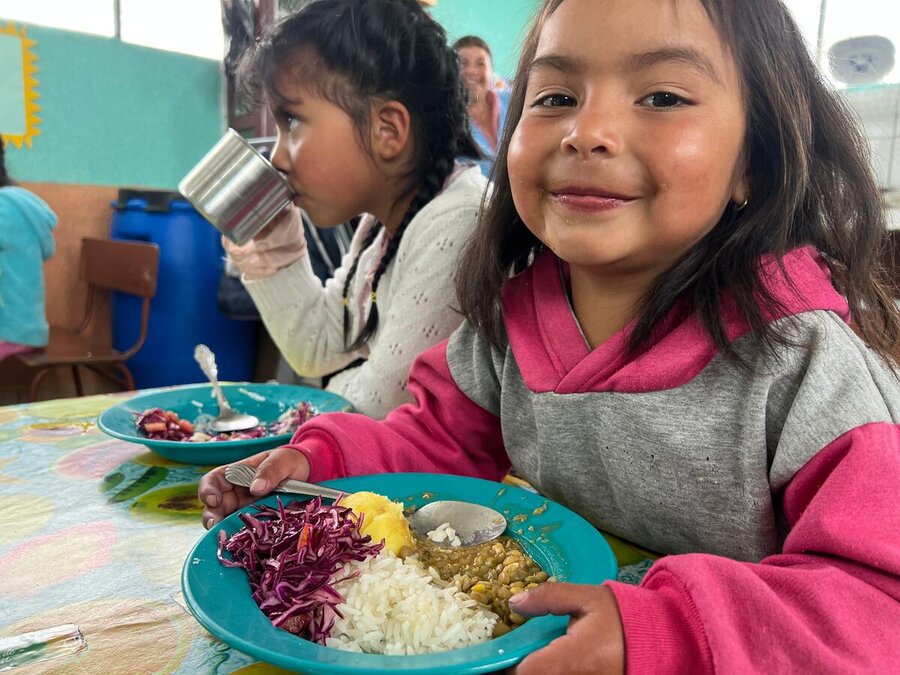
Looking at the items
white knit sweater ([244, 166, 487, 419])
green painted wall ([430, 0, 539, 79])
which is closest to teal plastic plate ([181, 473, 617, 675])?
white knit sweater ([244, 166, 487, 419])

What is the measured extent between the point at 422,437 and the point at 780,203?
493mm

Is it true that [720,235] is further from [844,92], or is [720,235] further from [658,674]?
[658,674]

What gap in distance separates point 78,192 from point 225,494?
332 cm

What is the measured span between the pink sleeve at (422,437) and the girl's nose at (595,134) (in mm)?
367

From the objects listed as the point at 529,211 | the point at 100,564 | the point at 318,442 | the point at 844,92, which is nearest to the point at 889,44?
the point at 844,92

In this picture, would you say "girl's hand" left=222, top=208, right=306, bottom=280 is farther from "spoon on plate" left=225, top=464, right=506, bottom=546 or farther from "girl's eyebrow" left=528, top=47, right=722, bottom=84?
"girl's eyebrow" left=528, top=47, right=722, bottom=84

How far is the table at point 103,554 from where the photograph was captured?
0.52 m

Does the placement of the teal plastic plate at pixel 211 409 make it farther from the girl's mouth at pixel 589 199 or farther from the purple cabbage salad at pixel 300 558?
the girl's mouth at pixel 589 199

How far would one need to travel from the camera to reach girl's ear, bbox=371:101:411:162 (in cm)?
129

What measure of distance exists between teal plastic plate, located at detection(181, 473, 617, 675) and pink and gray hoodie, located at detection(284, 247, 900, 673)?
7 centimetres

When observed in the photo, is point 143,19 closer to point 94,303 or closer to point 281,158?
point 94,303

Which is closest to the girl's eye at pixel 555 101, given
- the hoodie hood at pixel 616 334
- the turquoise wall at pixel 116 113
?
the hoodie hood at pixel 616 334

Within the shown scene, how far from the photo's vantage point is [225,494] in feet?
2.47

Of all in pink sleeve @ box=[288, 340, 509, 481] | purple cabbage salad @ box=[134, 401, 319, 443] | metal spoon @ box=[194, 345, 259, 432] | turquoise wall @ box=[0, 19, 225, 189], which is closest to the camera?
pink sleeve @ box=[288, 340, 509, 481]
